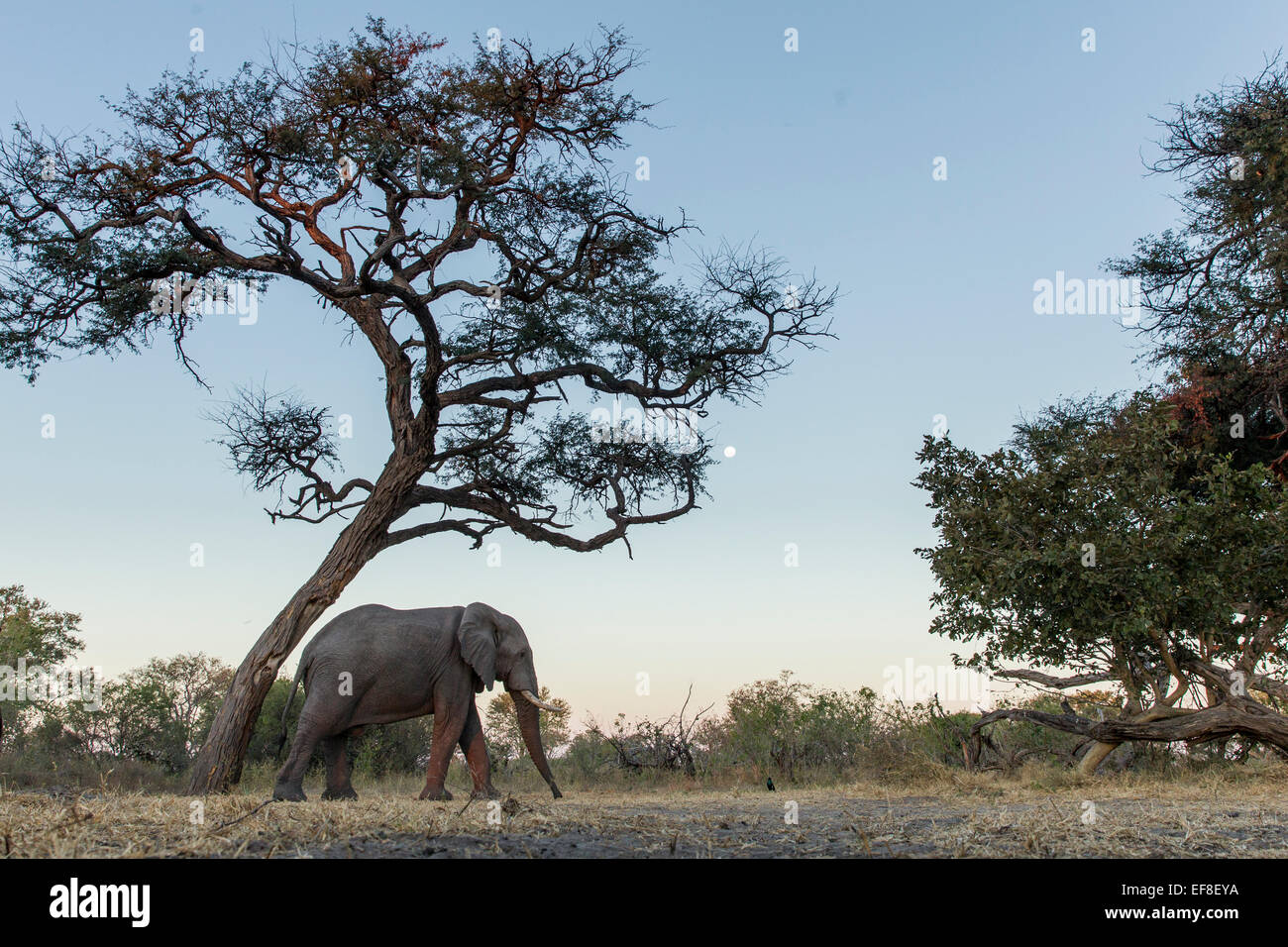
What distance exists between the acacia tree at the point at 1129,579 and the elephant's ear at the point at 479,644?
6.12 m

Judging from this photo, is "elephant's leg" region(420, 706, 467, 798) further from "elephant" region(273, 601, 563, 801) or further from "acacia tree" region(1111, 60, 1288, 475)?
"acacia tree" region(1111, 60, 1288, 475)

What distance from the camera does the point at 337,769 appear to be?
442 inches

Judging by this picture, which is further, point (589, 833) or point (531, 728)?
point (531, 728)

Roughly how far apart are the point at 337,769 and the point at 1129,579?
9.62 meters

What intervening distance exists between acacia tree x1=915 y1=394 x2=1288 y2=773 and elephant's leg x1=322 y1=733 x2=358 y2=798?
7795 millimetres

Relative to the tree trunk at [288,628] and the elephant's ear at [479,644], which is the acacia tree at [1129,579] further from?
the tree trunk at [288,628]

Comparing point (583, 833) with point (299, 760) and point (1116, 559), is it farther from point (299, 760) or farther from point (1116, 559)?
point (1116, 559)

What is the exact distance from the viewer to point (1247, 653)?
12852 millimetres

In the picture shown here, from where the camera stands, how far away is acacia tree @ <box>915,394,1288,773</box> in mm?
11977

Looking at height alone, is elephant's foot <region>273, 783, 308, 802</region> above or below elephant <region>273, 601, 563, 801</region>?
below

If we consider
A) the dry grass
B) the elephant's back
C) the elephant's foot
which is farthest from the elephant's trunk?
the dry grass

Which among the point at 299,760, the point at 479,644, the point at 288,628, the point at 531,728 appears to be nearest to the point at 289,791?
the point at 299,760

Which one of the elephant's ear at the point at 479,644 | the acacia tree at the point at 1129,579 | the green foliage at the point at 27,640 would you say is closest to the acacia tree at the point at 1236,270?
the acacia tree at the point at 1129,579
